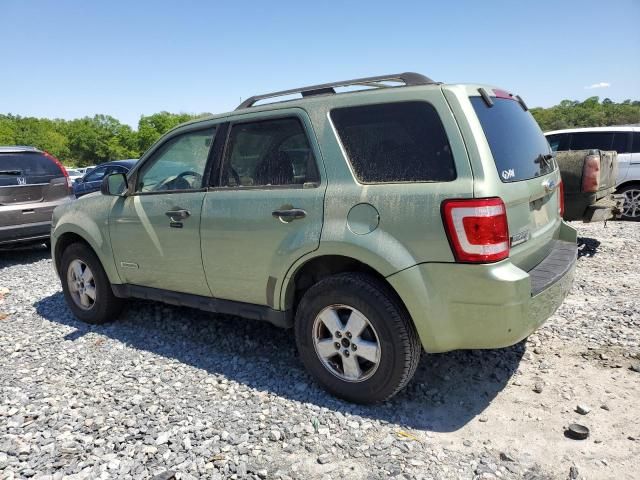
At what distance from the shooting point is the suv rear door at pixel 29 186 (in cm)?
698

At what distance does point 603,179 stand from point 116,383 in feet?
19.7

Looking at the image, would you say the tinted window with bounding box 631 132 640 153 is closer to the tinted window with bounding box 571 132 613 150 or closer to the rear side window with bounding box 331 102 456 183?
the tinted window with bounding box 571 132 613 150

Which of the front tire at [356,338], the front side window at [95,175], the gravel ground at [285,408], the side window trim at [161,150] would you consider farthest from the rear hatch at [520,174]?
the front side window at [95,175]

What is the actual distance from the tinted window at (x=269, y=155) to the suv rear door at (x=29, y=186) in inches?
206

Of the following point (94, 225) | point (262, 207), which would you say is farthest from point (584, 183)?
point (94, 225)

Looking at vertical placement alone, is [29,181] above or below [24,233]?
above

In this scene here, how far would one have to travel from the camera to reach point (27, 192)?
723 cm

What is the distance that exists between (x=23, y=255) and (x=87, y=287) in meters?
4.58

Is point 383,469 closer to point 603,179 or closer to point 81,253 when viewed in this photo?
point 81,253

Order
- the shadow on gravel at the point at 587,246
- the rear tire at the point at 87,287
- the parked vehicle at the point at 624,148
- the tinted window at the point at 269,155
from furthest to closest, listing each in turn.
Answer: the parked vehicle at the point at 624,148, the shadow on gravel at the point at 587,246, the rear tire at the point at 87,287, the tinted window at the point at 269,155

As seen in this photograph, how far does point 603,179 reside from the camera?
6.04 metres

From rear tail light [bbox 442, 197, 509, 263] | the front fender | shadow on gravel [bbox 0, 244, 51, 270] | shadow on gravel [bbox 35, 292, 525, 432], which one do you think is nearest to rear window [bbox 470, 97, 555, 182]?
rear tail light [bbox 442, 197, 509, 263]

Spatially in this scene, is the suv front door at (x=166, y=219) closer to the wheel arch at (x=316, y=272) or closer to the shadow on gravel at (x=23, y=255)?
the wheel arch at (x=316, y=272)

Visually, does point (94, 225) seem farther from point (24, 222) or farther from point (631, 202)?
point (631, 202)
